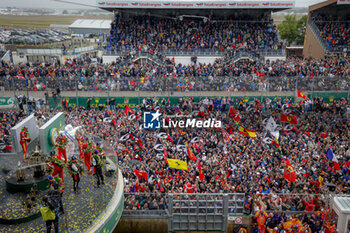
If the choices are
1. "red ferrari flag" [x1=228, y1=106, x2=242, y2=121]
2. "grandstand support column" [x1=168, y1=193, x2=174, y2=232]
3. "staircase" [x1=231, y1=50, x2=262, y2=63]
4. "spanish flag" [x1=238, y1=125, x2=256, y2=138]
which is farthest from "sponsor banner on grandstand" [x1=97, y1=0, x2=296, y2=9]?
"grandstand support column" [x1=168, y1=193, x2=174, y2=232]

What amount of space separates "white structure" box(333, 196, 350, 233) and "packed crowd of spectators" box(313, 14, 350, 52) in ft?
93.7

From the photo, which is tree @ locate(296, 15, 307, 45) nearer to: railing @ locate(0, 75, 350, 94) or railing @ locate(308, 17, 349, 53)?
railing @ locate(308, 17, 349, 53)

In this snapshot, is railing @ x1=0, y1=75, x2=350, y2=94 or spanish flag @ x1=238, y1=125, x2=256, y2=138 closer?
spanish flag @ x1=238, y1=125, x2=256, y2=138

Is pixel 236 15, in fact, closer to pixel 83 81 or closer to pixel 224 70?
pixel 224 70

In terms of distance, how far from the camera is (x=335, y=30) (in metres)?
38.3

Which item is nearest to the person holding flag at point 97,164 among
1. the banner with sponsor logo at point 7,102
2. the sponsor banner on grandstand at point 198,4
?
the banner with sponsor logo at point 7,102

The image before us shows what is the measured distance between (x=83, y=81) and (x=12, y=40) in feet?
96.1

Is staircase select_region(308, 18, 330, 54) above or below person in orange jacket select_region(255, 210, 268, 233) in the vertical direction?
above

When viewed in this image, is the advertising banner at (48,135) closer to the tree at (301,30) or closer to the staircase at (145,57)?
the staircase at (145,57)

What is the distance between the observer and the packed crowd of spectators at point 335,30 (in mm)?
36500

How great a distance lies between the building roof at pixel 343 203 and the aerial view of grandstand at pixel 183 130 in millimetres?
46

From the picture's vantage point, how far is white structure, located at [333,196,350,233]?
12281 mm

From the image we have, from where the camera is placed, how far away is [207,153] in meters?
18.7

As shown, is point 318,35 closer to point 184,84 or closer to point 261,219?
point 184,84
